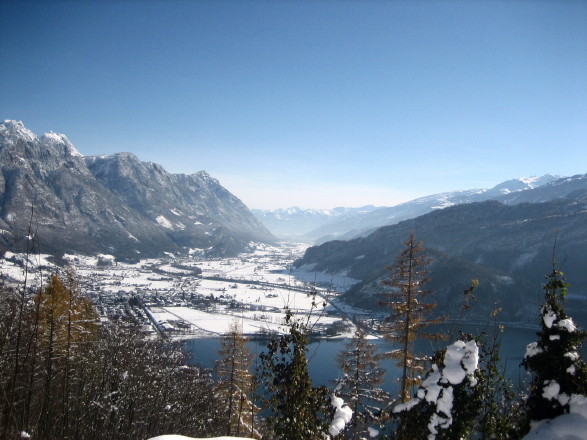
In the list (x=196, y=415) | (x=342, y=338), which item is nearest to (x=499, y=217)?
(x=342, y=338)

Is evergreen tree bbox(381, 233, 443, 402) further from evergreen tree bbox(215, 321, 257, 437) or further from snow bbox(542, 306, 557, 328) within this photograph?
evergreen tree bbox(215, 321, 257, 437)

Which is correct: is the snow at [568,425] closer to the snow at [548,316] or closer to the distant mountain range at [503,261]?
the snow at [548,316]

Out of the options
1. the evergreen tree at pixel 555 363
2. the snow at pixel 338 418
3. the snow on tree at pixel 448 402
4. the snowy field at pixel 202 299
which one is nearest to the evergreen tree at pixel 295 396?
the snow at pixel 338 418

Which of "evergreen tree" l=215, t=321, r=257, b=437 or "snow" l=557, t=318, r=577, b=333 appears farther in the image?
"evergreen tree" l=215, t=321, r=257, b=437

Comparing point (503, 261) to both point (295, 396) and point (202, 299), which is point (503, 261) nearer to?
point (202, 299)

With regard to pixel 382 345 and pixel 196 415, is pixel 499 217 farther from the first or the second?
pixel 196 415

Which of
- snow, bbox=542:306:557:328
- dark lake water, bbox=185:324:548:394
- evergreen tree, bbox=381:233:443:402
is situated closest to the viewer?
snow, bbox=542:306:557:328

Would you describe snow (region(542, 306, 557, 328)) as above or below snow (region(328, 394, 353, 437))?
above

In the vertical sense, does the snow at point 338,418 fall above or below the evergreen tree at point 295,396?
below

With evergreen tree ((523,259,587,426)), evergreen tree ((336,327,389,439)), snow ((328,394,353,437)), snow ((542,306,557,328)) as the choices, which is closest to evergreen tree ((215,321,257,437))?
evergreen tree ((336,327,389,439))

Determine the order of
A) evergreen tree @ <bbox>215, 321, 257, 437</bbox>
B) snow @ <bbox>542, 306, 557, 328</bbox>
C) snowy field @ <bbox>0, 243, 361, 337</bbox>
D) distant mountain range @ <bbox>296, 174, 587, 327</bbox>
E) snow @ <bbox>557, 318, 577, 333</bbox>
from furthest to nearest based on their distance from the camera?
distant mountain range @ <bbox>296, 174, 587, 327</bbox> → snowy field @ <bbox>0, 243, 361, 337</bbox> → evergreen tree @ <bbox>215, 321, 257, 437</bbox> → snow @ <bbox>542, 306, 557, 328</bbox> → snow @ <bbox>557, 318, 577, 333</bbox>
